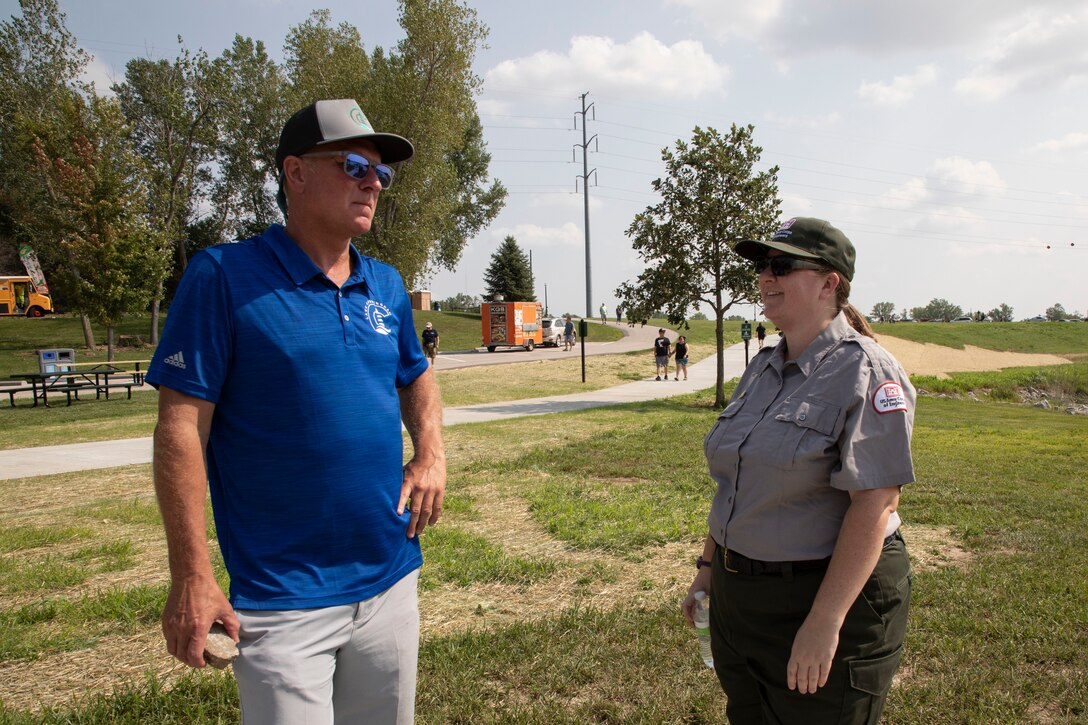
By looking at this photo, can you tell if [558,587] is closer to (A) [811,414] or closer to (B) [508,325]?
(A) [811,414]

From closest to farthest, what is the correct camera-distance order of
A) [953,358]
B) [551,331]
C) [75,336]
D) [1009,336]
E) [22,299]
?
[953,358]
[75,336]
[22,299]
[551,331]
[1009,336]

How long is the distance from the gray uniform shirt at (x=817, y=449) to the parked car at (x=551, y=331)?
39.8 metres

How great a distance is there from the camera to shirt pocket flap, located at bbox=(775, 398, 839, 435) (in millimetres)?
1952

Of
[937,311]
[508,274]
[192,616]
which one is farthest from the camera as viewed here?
[937,311]

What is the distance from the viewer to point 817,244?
2154 millimetres

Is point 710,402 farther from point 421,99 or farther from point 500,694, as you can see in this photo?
point 421,99

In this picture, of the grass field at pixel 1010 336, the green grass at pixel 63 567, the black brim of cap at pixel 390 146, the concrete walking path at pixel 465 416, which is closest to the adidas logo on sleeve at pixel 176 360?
the black brim of cap at pixel 390 146

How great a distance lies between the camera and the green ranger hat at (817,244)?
7.04ft

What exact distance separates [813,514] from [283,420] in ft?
4.56

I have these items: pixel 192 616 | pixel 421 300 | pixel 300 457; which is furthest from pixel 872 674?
pixel 421 300

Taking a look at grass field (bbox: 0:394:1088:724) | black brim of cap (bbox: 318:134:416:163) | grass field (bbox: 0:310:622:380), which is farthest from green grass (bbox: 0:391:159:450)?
black brim of cap (bbox: 318:134:416:163)

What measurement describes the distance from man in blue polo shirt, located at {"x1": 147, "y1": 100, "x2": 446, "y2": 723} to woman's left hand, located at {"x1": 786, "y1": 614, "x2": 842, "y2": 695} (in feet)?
3.38

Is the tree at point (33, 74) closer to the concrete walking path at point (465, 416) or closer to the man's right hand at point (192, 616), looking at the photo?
the concrete walking path at point (465, 416)

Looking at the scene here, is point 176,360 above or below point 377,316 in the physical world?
below
